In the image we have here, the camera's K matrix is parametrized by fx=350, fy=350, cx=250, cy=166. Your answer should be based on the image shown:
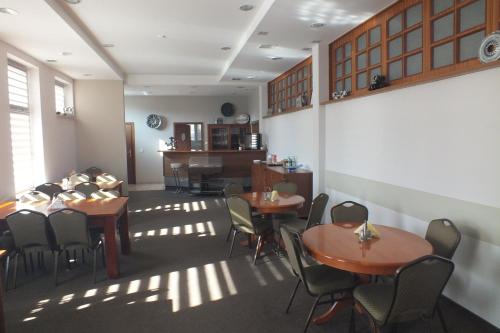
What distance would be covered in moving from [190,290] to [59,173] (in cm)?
478

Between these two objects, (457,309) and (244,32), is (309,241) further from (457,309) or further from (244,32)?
(244,32)

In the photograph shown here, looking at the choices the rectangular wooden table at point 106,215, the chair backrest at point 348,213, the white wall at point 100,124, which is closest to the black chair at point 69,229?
the rectangular wooden table at point 106,215

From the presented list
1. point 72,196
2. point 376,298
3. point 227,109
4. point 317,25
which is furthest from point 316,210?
point 227,109

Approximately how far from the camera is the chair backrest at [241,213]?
13.6ft

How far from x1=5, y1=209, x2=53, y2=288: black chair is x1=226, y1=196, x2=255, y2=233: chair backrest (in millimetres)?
2031

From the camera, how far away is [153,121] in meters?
11.5

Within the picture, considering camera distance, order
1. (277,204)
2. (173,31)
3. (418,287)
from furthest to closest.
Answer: (173,31)
(277,204)
(418,287)

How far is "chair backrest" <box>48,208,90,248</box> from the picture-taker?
3.62 metres

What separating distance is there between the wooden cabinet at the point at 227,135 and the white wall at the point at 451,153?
6801 millimetres

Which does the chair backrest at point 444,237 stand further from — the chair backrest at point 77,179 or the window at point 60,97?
the window at point 60,97

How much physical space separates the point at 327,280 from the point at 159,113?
9.97 meters

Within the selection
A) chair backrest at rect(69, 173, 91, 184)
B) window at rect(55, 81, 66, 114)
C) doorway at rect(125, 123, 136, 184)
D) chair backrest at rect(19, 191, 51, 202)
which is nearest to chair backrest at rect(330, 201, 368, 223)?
chair backrest at rect(19, 191, 51, 202)

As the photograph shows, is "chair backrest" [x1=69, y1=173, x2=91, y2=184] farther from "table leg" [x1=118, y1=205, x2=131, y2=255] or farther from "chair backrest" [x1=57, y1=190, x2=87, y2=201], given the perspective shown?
"table leg" [x1=118, y1=205, x2=131, y2=255]

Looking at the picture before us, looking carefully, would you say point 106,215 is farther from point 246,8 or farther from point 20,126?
point 20,126
